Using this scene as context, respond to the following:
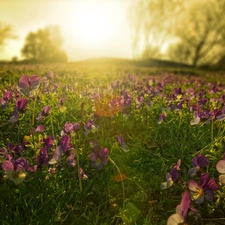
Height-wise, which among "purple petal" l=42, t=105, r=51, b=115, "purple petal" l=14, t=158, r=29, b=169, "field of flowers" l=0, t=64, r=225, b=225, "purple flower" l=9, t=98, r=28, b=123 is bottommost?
"field of flowers" l=0, t=64, r=225, b=225

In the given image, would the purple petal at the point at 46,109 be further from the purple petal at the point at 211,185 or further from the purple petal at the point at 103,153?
the purple petal at the point at 211,185

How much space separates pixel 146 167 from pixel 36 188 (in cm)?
111

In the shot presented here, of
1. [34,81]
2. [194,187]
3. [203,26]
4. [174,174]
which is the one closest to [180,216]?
[194,187]

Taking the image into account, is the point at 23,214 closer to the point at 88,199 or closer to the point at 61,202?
the point at 61,202

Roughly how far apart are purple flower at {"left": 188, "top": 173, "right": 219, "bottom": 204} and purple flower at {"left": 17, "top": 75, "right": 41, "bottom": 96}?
1.39 metres

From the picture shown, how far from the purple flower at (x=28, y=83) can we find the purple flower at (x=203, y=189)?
1.39m

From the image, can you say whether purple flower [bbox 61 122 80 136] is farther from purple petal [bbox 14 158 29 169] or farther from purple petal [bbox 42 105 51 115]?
purple petal [bbox 14 158 29 169]

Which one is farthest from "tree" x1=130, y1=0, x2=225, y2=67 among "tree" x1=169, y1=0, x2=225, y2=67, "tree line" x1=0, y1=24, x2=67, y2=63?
"tree line" x1=0, y1=24, x2=67, y2=63

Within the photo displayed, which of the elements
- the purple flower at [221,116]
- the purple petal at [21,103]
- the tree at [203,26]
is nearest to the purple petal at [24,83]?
the purple petal at [21,103]

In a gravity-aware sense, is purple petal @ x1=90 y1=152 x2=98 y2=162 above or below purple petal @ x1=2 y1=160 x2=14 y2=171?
below

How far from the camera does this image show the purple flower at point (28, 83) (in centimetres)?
223

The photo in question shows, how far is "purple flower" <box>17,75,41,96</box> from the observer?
87.7 inches

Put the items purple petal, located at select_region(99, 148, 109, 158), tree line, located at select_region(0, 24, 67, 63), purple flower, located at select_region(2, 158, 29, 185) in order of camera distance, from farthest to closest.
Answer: tree line, located at select_region(0, 24, 67, 63), purple petal, located at select_region(99, 148, 109, 158), purple flower, located at select_region(2, 158, 29, 185)

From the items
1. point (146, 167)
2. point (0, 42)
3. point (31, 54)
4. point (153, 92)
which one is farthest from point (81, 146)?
point (31, 54)
